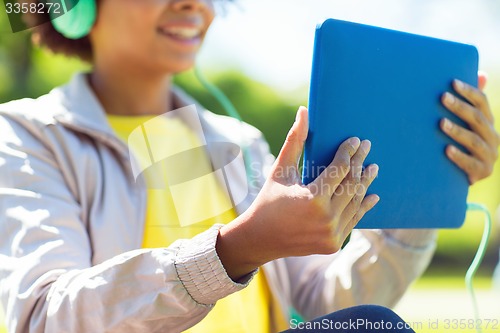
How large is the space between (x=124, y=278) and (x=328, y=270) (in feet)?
1.89

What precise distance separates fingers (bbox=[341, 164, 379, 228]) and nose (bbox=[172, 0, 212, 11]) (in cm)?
56

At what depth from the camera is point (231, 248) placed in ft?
2.92

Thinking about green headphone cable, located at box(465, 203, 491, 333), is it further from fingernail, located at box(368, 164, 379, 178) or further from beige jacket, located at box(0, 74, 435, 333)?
fingernail, located at box(368, 164, 379, 178)

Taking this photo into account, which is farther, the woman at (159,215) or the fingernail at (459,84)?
the fingernail at (459,84)

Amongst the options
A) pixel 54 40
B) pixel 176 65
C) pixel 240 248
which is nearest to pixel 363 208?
pixel 240 248

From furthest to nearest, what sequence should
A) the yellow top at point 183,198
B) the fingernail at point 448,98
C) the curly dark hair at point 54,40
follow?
the curly dark hair at point 54,40 → the yellow top at point 183,198 → the fingernail at point 448,98

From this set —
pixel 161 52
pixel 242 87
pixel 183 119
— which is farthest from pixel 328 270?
pixel 242 87

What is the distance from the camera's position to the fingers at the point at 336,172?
2.76 ft

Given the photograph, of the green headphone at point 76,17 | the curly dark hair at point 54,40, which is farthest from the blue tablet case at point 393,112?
the curly dark hair at point 54,40

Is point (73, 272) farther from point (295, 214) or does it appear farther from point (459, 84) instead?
point (459, 84)

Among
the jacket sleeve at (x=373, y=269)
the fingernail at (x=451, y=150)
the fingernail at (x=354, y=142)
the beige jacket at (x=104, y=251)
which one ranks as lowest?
the jacket sleeve at (x=373, y=269)

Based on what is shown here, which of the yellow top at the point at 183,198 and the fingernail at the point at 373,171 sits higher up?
the fingernail at the point at 373,171

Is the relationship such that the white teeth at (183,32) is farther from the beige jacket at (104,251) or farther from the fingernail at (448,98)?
the fingernail at (448,98)

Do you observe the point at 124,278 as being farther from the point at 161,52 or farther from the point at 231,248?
the point at 161,52
